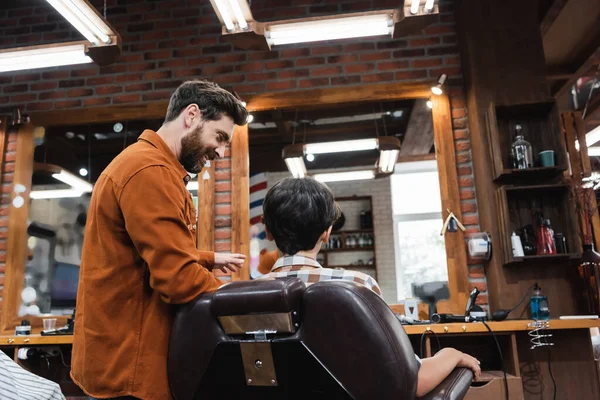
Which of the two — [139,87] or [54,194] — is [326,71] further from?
[54,194]

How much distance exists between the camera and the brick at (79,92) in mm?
3726

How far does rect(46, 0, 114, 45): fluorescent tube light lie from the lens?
2.41m

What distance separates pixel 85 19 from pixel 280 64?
1411 mm

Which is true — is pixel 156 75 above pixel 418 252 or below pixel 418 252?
above

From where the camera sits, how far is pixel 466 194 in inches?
128

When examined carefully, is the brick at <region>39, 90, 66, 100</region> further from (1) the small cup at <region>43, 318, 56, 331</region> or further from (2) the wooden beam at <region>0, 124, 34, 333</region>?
(1) the small cup at <region>43, 318, 56, 331</region>

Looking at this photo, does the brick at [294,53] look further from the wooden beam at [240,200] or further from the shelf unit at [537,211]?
the shelf unit at [537,211]

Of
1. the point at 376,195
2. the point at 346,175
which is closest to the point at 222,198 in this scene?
the point at 346,175

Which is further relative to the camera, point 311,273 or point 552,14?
point 552,14

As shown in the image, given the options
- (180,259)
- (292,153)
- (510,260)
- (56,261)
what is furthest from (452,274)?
(56,261)

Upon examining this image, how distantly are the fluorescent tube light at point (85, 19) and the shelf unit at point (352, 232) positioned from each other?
17.8 feet

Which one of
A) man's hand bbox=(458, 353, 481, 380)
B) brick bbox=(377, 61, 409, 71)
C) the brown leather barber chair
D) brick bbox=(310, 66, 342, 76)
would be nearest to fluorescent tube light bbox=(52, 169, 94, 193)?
brick bbox=(310, 66, 342, 76)

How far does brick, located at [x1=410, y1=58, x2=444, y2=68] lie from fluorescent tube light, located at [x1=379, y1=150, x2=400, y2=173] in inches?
57.3

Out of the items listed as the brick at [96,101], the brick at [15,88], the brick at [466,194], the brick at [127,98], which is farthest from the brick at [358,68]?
the brick at [15,88]
